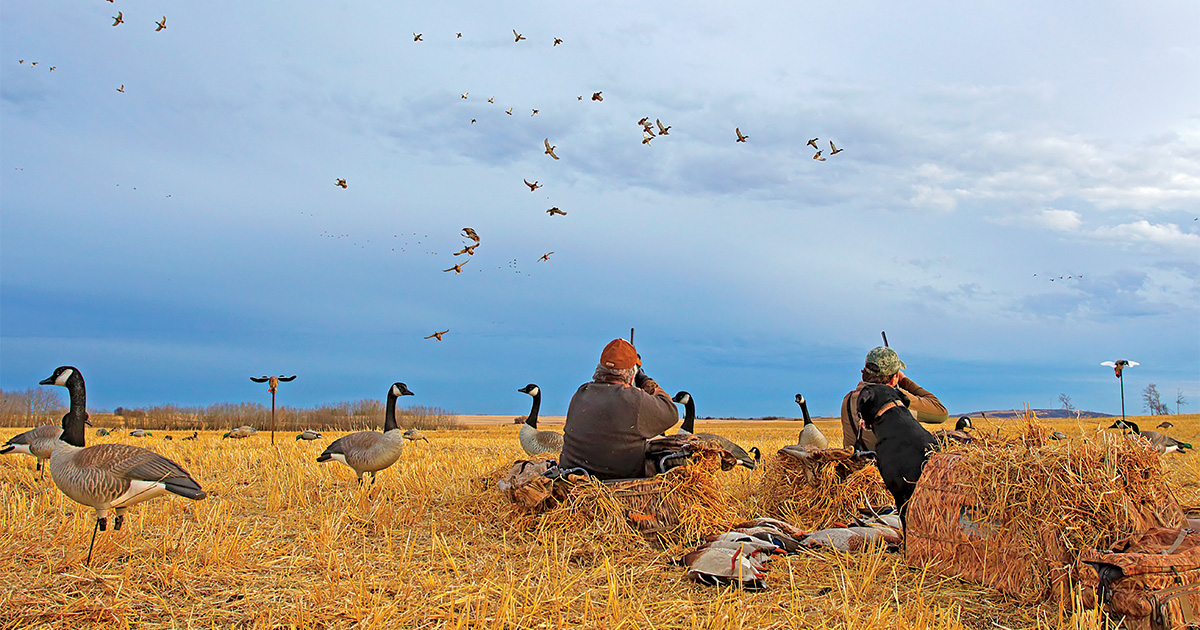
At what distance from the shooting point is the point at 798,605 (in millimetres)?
5266

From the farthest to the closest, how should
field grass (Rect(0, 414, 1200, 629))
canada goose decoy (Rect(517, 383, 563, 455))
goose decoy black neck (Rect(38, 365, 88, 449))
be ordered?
canada goose decoy (Rect(517, 383, 563, 455)), goose decoy black neck (Rect(38, 365, 88, 449)), field grass (Rect(0, 414, 1200, 629))

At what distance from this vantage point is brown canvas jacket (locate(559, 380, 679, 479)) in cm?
778

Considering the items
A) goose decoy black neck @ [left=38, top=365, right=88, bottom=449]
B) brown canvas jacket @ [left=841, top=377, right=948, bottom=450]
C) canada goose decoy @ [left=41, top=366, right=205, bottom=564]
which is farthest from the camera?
brown canvas jacket @ [left=841, top=377, right=948, bottom=450]

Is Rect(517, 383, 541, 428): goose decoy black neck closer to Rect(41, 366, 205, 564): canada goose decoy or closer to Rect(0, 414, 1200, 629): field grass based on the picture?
Rect(0, 414, 1200, 629): field grass

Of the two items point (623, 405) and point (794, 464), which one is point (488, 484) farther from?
point (794, 464)

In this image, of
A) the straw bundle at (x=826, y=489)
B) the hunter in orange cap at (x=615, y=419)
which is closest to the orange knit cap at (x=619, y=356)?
the hunter in orange cap at (x=615, y=419)

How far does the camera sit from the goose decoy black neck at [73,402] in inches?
296

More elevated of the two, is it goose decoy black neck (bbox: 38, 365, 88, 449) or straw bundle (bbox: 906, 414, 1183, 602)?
goose decoy black neck (bbox: 38, 365, 88, 449)

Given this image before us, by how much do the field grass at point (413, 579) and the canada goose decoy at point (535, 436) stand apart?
428cm

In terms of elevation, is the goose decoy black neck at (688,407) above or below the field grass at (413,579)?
above

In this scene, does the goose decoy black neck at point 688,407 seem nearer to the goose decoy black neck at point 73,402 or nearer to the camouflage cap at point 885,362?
the camouflage cap at point 885,362

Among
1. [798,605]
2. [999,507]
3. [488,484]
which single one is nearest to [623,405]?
[488,484]

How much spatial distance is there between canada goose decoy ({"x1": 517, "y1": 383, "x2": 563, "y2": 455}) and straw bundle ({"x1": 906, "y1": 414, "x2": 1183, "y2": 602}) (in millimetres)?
8217

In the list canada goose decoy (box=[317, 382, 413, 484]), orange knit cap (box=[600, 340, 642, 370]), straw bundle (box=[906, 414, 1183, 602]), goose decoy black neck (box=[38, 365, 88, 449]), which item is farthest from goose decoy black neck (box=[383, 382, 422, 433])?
straw bundle (box=[906, 414, 1183, 602])
